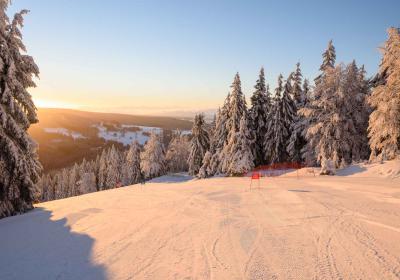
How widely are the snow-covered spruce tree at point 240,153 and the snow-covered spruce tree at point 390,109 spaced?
47.9 feet

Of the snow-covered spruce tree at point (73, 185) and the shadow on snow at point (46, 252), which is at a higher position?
the shadow on snow at point (46, 252)

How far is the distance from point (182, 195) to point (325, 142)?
2091 centimetres

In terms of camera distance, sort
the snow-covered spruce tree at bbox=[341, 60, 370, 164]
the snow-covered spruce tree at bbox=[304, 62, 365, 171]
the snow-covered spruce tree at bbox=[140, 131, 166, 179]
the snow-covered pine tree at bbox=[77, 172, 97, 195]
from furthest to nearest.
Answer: the snow-covered pine tree at bbox=[77, 172, 97, 195] → the snow-covered spruce tree at bbox=[140, 131, 166, 179] → the snow-covered spruce tree at bbox=[341, 60, 370, 164] → the snow-covered spruce tree at bbox=[304, 62, 365, 171]

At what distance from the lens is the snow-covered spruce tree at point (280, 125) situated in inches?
1620

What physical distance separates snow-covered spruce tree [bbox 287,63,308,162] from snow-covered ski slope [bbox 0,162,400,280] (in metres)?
23.9

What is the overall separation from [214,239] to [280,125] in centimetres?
3343

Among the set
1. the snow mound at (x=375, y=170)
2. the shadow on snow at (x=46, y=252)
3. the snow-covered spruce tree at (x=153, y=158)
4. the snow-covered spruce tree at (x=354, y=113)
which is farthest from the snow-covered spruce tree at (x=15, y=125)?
the snow-covered spruce tree at (x=153, y=158)

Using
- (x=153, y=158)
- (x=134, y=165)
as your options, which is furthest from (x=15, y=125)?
(x=134, y=165)

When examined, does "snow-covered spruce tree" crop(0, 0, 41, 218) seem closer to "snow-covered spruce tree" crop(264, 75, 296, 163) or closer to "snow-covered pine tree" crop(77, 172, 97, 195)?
"snow-covered spruce tree" crop(264, 75, 296, 163)

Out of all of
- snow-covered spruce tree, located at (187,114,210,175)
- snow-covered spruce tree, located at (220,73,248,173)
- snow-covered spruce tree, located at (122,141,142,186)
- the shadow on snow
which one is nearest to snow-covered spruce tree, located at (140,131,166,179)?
snow-covered spruce tree, located at (122,141,142,186)

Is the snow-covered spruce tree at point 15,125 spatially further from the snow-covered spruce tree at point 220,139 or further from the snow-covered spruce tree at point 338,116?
the snow-covered spruce tree at point 220,139

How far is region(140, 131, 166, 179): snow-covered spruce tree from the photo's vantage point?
62.2 metres

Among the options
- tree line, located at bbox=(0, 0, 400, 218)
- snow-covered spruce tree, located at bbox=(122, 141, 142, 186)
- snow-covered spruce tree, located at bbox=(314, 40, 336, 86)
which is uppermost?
snow-covered spruce tree, located at bbox=(314, 40, 336, 86)

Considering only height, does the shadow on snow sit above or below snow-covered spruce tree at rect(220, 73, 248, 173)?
below
